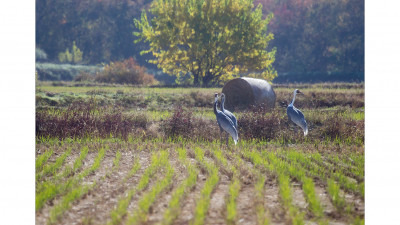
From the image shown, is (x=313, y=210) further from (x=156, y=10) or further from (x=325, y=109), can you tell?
(x=156, y=10)

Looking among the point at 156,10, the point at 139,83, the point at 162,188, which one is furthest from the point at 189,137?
the point at 156,10

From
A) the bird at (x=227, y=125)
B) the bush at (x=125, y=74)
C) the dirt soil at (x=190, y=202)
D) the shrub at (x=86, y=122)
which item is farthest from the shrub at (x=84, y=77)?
the dirt soil at (x=190, y=202)

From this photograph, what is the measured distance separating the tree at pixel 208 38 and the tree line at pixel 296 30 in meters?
4.89

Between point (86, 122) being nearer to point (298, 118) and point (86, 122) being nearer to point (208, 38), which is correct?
point (298, 118)

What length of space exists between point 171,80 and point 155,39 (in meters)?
2.10

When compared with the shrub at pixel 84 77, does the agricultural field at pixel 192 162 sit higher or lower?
lower

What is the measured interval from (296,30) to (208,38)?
939cm

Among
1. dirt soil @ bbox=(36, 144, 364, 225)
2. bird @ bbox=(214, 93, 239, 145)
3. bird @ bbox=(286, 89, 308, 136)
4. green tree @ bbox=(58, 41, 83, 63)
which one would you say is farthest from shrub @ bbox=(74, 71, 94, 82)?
dirt soil @ bbox=(36, 144, 364, 225)

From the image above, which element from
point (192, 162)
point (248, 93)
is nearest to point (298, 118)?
point (192, 162)

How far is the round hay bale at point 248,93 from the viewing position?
1247 centimetres

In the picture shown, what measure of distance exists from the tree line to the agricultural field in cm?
88

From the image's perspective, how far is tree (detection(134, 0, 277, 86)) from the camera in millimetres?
18047

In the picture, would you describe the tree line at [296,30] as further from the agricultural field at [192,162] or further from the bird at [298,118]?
the bird at [298,118]

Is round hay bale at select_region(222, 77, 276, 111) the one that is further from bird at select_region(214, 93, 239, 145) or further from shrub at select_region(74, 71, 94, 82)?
shrub at select_region(74, 71, 94, 82)
